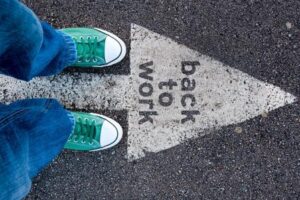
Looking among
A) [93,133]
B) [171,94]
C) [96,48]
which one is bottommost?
[93,133]

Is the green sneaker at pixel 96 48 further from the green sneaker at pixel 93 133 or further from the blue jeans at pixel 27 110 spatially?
the green sneaker at pixel 93 133

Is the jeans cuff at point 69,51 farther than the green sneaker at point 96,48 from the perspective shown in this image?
No

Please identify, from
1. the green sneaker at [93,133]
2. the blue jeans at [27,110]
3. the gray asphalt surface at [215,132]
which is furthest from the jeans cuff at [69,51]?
the green sneaker at [93,133]

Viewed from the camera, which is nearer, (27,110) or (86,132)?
(27,110)

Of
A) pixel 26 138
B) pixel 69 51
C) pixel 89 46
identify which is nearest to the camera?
pixel 26 138

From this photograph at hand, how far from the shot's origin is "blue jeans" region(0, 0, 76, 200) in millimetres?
1686

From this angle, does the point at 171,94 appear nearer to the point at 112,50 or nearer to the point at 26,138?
the point at 112,50

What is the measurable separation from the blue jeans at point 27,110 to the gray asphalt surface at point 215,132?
0.29 metres

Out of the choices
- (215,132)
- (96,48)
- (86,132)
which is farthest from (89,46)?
(215,132)

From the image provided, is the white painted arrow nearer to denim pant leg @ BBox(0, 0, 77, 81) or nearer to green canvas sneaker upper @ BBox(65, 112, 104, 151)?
green canvas sneaker upper @ BBox(65, 112, 104, 151)

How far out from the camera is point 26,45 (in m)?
1.75

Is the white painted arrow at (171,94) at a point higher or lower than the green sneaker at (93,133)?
higher

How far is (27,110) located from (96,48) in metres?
0.60

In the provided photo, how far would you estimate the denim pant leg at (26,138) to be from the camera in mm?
1711
